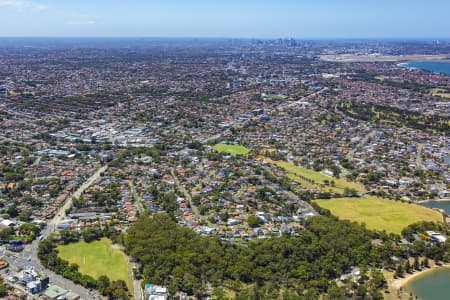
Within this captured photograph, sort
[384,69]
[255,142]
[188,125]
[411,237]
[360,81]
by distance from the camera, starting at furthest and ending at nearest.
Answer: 1. [384,69]
2. [360,81]
3. [188,125]
4. [255,142]
5. [411,237]

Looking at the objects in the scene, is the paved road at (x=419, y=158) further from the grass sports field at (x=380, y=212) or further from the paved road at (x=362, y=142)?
the grass sports field at (x=380, y=212)

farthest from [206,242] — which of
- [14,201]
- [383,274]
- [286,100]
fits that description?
[286,100]

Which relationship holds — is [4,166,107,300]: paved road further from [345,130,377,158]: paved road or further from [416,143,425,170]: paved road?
[416,143,425,170]: paved road

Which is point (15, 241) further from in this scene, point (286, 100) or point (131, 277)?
point (286, 100)

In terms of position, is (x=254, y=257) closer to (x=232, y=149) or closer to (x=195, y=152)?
(x=195, y=152)

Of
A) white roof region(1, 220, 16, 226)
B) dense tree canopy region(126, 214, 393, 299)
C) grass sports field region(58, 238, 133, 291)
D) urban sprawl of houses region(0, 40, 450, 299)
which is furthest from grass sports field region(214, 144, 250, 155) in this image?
white roof region(1, 220, 16, 226)

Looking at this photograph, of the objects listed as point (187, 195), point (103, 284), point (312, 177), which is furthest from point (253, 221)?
point (312, 177)
